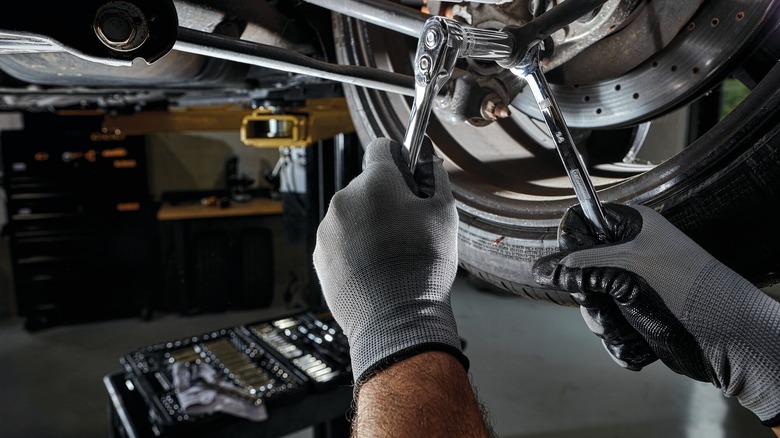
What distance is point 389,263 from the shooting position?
64 centimetres

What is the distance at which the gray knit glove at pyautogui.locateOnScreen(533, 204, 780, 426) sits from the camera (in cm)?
59

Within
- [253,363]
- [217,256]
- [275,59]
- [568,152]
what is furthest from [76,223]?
[568,152]

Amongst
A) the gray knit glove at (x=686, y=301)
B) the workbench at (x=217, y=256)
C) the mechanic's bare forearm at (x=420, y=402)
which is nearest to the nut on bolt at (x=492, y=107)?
the gray knit glove at (x=686, y=301)

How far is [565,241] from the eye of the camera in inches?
24.9

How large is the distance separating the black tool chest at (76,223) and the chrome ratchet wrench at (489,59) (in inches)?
152

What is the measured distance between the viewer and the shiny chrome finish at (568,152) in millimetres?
623

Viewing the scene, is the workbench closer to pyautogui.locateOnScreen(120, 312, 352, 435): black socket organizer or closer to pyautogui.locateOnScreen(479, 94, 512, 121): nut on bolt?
pyautogui.locateOnScreen(120, 312, 352, 435): black socket organizer

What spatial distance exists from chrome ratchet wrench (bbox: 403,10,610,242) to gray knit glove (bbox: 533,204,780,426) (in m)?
0.05

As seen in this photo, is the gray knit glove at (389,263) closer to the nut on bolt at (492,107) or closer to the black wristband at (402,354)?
the black wristband at (402,354)

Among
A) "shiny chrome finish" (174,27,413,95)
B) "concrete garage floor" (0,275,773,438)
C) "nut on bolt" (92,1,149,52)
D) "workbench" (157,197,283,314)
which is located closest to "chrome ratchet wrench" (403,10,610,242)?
"shiny chrome finish" (174,27,413,95)

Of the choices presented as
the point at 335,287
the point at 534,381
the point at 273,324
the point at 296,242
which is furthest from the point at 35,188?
the point at 335,287

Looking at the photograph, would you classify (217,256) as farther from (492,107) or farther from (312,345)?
(492,107)

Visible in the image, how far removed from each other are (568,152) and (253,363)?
178cm

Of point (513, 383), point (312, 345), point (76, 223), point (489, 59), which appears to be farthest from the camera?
point (76, 223)
